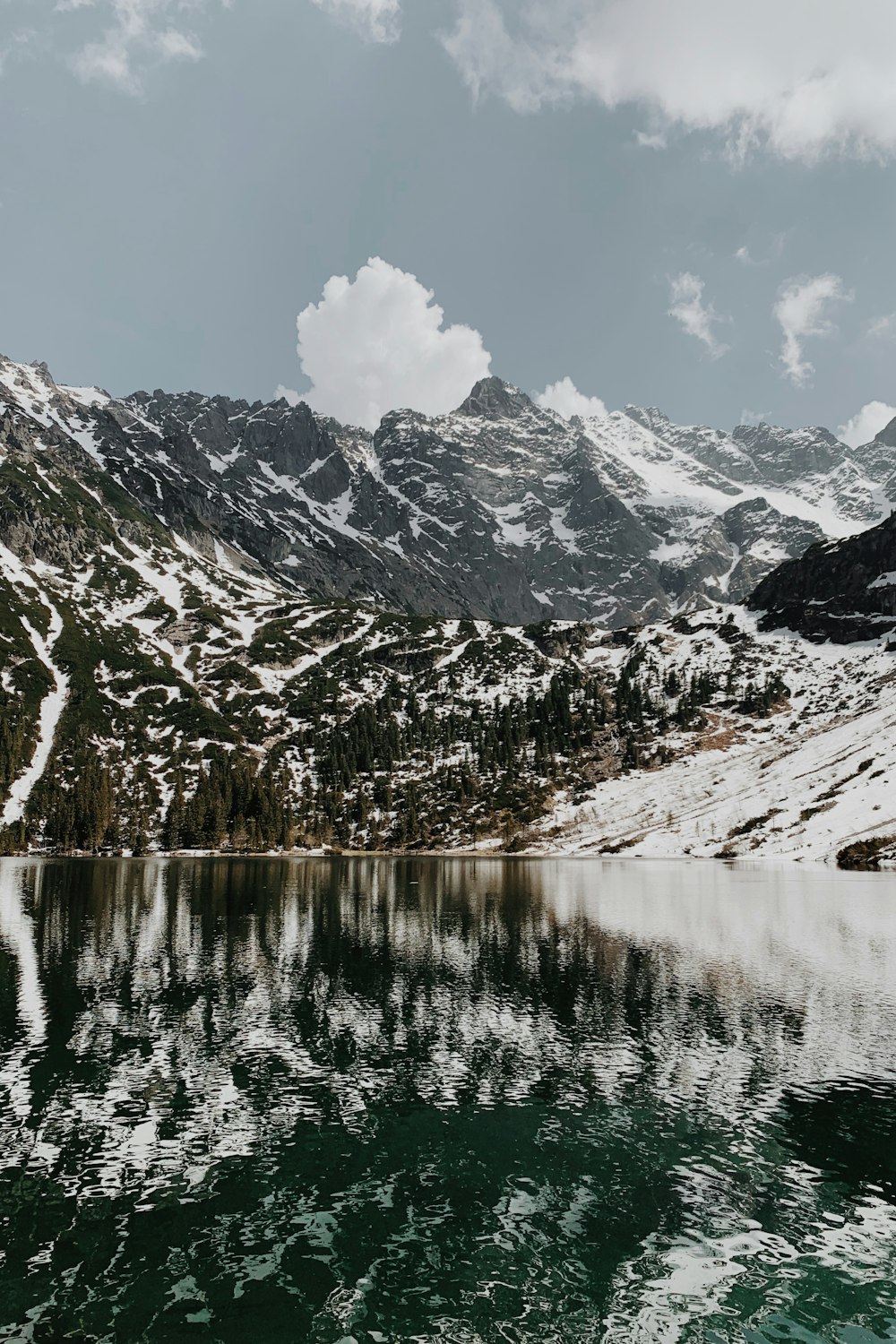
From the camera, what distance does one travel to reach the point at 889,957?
196ft

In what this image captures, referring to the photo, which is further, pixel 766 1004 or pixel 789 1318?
pixel 766 1004

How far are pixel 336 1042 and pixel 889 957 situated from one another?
142 ft

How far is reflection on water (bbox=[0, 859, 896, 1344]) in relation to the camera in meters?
A: 19.8

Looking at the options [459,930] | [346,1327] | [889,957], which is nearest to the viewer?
[346,1327]

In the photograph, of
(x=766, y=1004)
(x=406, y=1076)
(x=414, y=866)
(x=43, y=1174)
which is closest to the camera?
(x=43, y=1174)

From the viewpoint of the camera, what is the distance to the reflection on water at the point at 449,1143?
65.1ft

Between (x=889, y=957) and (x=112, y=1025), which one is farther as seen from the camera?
(x=889, y=957)

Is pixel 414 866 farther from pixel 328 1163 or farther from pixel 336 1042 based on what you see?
pixel 328 1163

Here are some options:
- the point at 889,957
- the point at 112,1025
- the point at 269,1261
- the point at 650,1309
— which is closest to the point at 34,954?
the point at 112,1025

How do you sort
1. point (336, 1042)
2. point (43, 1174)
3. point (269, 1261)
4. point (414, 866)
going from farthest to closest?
point (414, 866) → point (336, 1042) → point (43, 1174) → point (269, 1261)

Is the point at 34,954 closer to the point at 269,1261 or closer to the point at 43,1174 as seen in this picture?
the point at 43,1174

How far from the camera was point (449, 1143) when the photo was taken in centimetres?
2942

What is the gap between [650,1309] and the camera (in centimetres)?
1952

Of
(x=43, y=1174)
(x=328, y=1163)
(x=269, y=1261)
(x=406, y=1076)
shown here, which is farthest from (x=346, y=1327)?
(x=406, y=1076)
